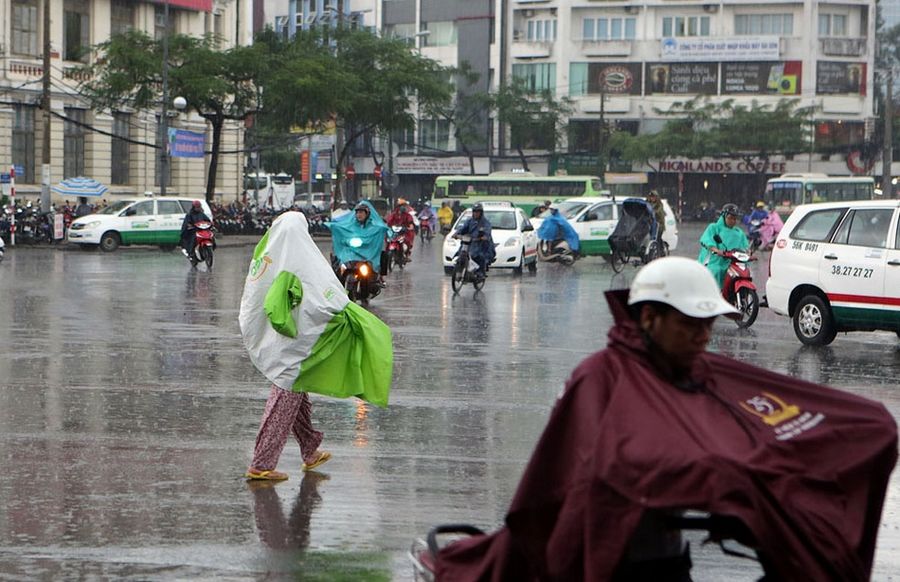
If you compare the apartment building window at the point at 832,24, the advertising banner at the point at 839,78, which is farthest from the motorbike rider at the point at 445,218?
the apartment building window at the point at 832,24

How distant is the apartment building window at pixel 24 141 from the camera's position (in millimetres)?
54906

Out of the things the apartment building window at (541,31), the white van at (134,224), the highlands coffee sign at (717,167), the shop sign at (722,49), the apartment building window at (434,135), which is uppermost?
the apartment building window at (541,31)

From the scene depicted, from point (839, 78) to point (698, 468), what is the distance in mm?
88401

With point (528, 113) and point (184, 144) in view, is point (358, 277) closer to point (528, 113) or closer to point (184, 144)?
point (184, 144)

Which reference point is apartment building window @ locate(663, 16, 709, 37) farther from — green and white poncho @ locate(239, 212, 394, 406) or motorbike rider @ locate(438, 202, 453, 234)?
green and white poncho @ locate(239, 212, 394, 406)

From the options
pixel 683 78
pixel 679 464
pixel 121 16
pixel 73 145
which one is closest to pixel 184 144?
pixel 73 145

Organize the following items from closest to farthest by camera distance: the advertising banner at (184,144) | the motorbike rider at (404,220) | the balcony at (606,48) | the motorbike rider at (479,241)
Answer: the motorbike rider at (479,241)
the motorbike rider at (404,220)
the advertising banner at (184,144)
the balcony at (606,48)

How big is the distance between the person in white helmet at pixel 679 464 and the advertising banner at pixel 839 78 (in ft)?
286

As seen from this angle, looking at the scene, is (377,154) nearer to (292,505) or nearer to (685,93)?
(685,93)

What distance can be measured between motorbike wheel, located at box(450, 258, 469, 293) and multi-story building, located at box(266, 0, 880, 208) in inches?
2465

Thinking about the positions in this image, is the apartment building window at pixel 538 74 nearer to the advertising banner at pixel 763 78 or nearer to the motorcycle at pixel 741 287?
the advertising banner at pixel 763 78

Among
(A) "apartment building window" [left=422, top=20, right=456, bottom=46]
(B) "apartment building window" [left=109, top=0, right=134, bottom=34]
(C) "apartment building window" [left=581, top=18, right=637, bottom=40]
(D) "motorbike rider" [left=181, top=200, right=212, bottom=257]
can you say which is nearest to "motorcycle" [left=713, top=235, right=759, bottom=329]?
(D) "motorbike rider" [left=181, top=200, right=212, bottom=257]

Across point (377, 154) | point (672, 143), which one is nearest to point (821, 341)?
point (672, 143)

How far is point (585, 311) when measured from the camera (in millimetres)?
21609
